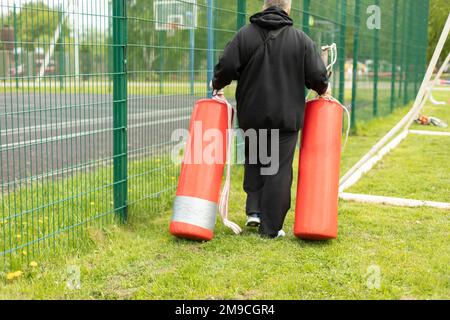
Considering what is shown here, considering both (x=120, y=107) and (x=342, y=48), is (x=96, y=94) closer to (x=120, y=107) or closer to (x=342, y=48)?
(x=120, y=107)

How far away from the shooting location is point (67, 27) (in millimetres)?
4613

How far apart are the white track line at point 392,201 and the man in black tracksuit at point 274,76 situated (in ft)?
5.38

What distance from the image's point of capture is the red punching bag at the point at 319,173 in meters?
4.83

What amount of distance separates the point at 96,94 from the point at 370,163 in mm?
4497

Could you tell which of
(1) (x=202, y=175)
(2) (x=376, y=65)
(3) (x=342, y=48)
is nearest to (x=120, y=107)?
(1) (x=202, y=175)

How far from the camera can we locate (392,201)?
6352 mm

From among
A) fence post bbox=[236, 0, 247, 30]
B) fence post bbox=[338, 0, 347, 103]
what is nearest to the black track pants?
fence post bbox=[236, 0, 247, 30]

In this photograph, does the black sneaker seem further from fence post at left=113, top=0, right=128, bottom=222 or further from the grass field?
fence post at left=113, top=0, right=128, bottom=222

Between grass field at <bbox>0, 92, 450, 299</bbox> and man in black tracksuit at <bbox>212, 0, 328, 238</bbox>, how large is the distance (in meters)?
0.54

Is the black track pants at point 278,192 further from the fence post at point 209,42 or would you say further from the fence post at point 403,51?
the fence post at point 403,51

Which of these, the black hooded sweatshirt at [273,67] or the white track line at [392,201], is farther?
the white track line at [392,201]

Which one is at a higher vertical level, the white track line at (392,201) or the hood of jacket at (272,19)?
the hood of jacket at (272,19)

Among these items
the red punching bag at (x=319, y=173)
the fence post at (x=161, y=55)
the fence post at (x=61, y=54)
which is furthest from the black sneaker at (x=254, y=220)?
the fence post at (x=61, y=54)
